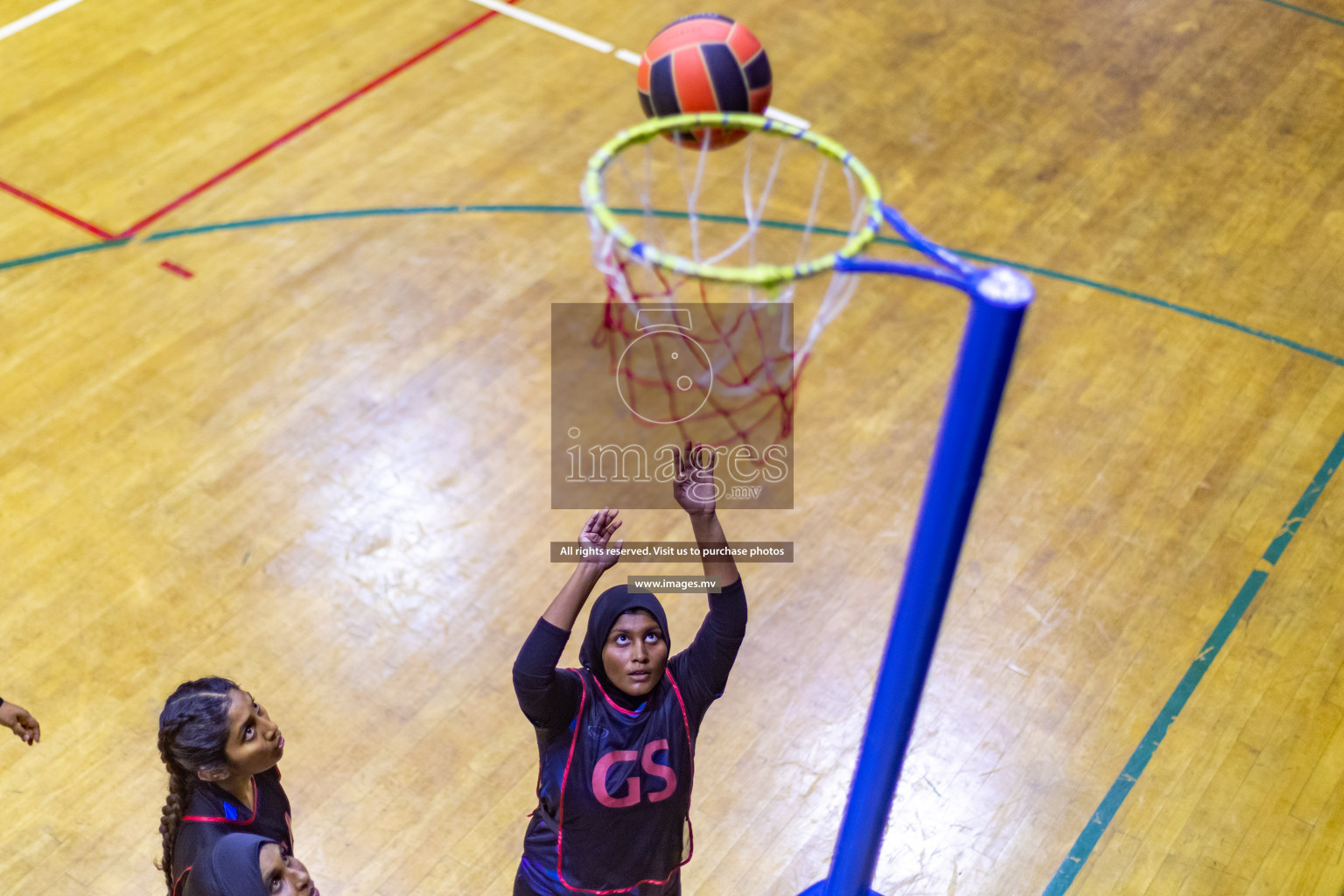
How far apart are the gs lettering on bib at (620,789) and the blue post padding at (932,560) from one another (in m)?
0.50

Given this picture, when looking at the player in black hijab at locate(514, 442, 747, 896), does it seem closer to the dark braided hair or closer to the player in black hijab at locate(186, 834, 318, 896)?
the player in black hijab at locate(186, 834, 318, 896)

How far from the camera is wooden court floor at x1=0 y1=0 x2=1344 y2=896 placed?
14.8 ft

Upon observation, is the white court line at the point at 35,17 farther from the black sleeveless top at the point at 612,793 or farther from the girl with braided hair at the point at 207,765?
the black sleeveless top at the point at 612,793

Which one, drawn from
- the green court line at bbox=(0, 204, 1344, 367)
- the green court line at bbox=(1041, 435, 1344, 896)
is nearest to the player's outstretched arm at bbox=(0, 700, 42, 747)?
the green court line at bbox=(1041, 435, 1344, 896)

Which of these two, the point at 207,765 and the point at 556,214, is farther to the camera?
the point at 556,214

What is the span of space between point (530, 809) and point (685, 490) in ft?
5.73

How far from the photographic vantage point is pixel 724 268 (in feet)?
9.59

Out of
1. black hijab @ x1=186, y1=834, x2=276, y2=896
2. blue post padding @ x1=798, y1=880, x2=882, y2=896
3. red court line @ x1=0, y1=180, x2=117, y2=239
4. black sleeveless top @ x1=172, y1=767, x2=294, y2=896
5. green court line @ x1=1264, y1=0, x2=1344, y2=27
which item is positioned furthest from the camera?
green court line @ x1=1264, y1=0, x2=1344, y2=27

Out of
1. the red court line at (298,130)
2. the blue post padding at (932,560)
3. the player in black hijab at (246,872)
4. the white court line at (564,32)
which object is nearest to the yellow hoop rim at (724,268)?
the blue post padding at (932,560)

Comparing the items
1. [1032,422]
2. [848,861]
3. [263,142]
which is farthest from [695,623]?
[263,142]

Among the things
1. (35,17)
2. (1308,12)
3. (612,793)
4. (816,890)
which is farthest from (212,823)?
(1308,12)

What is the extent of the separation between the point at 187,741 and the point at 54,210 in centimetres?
469

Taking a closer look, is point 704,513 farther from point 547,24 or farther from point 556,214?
point 547,24

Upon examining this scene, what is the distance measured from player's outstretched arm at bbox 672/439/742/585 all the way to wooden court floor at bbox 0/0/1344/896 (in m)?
1.53
